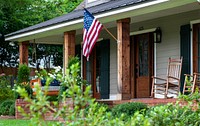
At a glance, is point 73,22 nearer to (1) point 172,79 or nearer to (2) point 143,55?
(2) point 143,55

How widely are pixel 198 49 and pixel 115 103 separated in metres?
2.21

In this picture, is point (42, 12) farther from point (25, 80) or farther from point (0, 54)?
point (25, 80)

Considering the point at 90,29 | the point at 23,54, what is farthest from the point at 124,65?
the point at 23,54

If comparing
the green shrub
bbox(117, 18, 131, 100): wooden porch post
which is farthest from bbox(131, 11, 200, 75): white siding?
the green shrub

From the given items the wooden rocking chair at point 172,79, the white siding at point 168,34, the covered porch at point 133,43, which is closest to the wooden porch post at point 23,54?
the covered porch at point 133,43

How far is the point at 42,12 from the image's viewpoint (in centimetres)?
2212

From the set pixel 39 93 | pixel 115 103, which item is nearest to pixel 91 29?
pixel 115 103

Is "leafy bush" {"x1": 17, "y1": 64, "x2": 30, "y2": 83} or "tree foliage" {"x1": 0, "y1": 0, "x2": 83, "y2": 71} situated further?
"tree foliage" {"x1": 0, "y1": 0, "x2": 83, "y2": 71}

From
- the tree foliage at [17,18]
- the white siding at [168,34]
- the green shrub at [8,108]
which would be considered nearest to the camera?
the white siding at [168,34]

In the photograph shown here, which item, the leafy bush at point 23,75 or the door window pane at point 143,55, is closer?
the door window pane at point 143,55

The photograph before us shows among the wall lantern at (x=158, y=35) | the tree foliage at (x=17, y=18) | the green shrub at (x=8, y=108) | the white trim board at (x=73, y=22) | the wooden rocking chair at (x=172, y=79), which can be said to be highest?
the tree foliage at (x=17, y=18)

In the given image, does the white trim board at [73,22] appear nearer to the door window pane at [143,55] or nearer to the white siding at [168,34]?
the white siding at [168,34]

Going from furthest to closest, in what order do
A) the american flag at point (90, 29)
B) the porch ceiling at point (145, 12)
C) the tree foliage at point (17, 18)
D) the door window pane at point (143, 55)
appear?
the tree foliage at point (17, 18) < the door window pane at point (143, 55) < the american flag at point (90, 29) < the porch ceiling at point (145, 12)

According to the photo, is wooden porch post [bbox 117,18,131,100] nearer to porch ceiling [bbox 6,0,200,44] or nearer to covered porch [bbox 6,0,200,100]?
covered porch [bbox 6,0,200,100]
